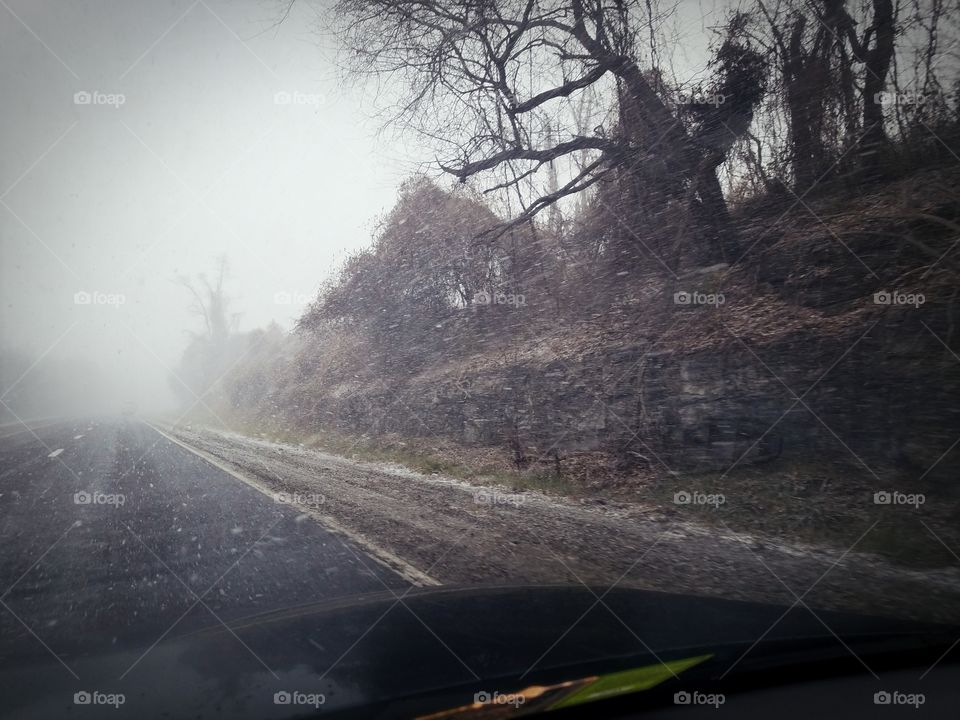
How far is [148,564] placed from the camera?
13.2 feet

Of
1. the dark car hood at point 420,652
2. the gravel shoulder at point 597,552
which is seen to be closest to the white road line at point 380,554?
the gravel shoulder at point 597,552

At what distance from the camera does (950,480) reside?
14.8ft

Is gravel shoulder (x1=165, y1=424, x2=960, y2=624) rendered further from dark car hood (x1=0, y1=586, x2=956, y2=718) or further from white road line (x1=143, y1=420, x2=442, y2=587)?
dark car hood (x1=0, y1=586, x2=956, y2=718)

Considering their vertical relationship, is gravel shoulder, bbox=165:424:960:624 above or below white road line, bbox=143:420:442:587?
below

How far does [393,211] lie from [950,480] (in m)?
14.2

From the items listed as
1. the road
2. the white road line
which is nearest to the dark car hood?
the road

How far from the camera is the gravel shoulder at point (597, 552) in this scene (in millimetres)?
3334

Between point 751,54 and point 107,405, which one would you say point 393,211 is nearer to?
point 751,54

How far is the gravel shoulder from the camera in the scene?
333cm

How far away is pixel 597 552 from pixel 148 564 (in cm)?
425

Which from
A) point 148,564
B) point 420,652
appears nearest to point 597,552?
point 420,652

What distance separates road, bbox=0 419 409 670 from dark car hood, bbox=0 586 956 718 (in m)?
0.49

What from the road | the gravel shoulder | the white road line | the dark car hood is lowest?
the gravel shoulder

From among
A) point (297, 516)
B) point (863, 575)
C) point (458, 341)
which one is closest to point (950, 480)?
point (863, 575)
